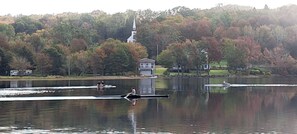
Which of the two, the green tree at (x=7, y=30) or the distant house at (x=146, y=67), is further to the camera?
the green tree at (x=7, y=30)

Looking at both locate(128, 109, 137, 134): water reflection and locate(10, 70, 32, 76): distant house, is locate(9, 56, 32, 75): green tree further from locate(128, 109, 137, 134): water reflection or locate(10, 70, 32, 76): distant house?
locate(128, 109, 137, 134): water reflection

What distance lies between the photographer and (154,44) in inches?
5733

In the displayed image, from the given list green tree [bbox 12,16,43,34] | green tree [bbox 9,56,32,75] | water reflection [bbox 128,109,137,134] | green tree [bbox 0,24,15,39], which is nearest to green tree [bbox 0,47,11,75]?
green tree [bbox 9,56,32,75]

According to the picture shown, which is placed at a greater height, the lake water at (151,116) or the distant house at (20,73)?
the distant house at (20,73)

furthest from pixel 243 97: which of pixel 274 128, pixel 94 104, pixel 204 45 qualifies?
pixel 204 45

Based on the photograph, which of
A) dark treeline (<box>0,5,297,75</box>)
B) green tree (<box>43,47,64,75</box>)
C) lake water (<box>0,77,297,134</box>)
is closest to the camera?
lake water (<box>0,77,297,134</box>)

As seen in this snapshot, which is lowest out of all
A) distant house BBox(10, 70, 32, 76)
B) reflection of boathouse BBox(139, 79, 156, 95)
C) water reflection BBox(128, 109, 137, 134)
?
water reflection BBox(128, 109, 137, 134)

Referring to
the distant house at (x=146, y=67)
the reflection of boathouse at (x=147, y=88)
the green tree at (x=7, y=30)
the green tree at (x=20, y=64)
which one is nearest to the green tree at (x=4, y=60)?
the green tree at (x=20, y=64)

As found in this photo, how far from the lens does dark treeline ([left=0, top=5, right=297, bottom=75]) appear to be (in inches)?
4527

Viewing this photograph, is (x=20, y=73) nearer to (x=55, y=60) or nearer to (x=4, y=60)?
(x=4, y=60)

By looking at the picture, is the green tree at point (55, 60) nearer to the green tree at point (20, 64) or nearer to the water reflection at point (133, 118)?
the green tree at point (20, 64)

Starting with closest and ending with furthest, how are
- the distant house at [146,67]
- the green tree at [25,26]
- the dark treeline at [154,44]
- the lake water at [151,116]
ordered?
the lake water at [151,116] < the dark treeline at [154,44] < the distant house at [146,67] < the green tree at [25,26]

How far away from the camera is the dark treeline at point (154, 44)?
4527 inches

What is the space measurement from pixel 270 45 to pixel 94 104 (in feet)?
335
